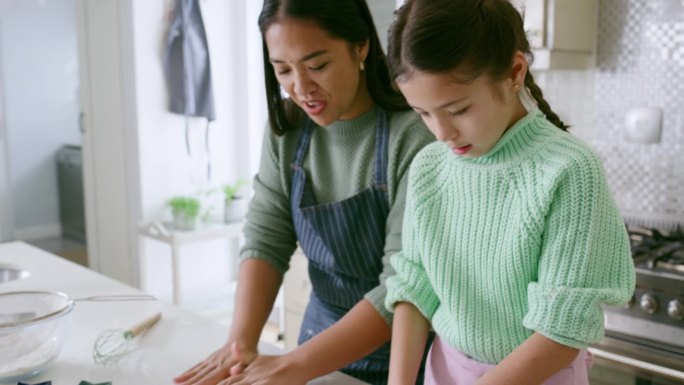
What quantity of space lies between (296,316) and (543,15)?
1.56m

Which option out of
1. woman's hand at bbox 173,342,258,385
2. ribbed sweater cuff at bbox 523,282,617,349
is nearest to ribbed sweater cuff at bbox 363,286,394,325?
woman's hand at bbox 173,342,258,385

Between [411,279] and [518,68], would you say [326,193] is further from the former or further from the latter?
[518,68]

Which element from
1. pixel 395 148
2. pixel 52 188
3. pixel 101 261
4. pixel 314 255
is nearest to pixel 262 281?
pixel 314 255

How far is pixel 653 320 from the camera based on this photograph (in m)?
1.96

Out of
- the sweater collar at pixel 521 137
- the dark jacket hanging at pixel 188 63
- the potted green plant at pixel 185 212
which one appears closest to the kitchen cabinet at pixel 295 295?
the potted green plant at pixel 185 212

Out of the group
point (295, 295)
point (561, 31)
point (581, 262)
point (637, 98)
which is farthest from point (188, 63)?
point (581, 262)

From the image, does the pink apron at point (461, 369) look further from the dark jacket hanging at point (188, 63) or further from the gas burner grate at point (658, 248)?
the dark jacket hanging at point (188, 63)

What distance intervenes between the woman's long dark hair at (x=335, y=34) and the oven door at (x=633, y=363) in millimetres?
1156

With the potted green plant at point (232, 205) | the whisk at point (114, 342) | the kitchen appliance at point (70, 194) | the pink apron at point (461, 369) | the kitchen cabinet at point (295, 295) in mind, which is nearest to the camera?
the pink apron at point (461, 369)

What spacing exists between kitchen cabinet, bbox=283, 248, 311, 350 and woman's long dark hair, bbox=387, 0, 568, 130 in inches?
84.3

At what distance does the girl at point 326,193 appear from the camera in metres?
1.18

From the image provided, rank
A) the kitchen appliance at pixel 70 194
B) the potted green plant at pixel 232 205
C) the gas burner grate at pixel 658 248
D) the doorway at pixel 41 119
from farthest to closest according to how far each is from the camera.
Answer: the kitchen appliance at pixel 70 194 → the doorway at pixel 41 119 → the potted green plant at pixel 232 205 → the gas burner grate at pixel 658 248

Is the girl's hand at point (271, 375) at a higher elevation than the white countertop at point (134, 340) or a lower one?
higher

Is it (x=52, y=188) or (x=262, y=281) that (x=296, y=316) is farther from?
(x=52, y=188)
